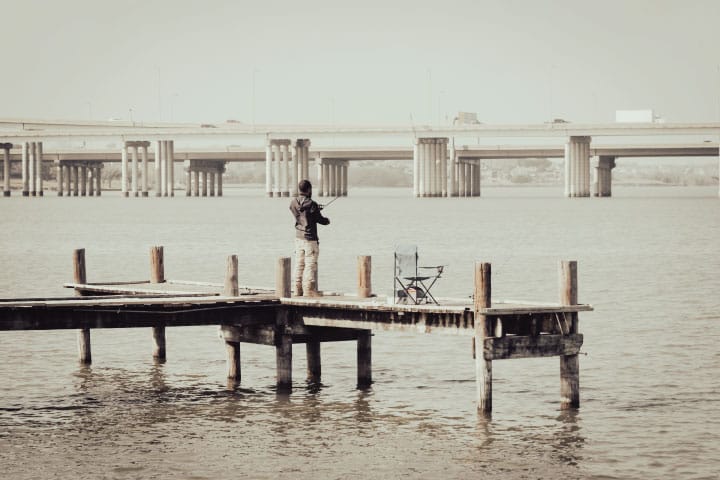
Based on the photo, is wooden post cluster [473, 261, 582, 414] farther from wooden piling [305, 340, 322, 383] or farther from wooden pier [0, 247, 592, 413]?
wooden piling [305, 340, 322, 383]

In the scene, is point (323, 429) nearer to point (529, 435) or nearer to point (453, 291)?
point (529, 435)

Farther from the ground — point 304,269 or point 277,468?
point 304,269

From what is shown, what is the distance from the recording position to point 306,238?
957 inches

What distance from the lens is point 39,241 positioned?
260 ft

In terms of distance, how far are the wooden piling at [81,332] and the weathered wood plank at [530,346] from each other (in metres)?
10.4

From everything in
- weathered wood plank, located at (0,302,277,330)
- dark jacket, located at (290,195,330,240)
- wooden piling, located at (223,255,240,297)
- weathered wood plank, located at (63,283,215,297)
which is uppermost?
dark jacket, located at (290,195,330,240)

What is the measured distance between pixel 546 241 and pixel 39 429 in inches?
2440

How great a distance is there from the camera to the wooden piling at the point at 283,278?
956 inches

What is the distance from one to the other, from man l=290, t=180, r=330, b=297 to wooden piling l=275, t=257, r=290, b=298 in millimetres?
183

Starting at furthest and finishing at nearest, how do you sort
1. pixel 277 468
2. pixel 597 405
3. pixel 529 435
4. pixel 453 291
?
1. pixel 453 291
2. pixel 597 405
3. pixel 529 435
4. pixel 277 468

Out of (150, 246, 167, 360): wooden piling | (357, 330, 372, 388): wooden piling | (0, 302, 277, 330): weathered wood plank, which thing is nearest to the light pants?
(0, 302, 277, 330): weathered wood plank

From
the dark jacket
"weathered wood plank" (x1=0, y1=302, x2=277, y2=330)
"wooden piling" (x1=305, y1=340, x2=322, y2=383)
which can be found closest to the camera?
"weathered wood plank" (x1=0, y1=302, x2=277, y2=330)

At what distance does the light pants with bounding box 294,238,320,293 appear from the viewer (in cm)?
2430

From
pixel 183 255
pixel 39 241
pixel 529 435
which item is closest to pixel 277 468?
pixel 529 435
